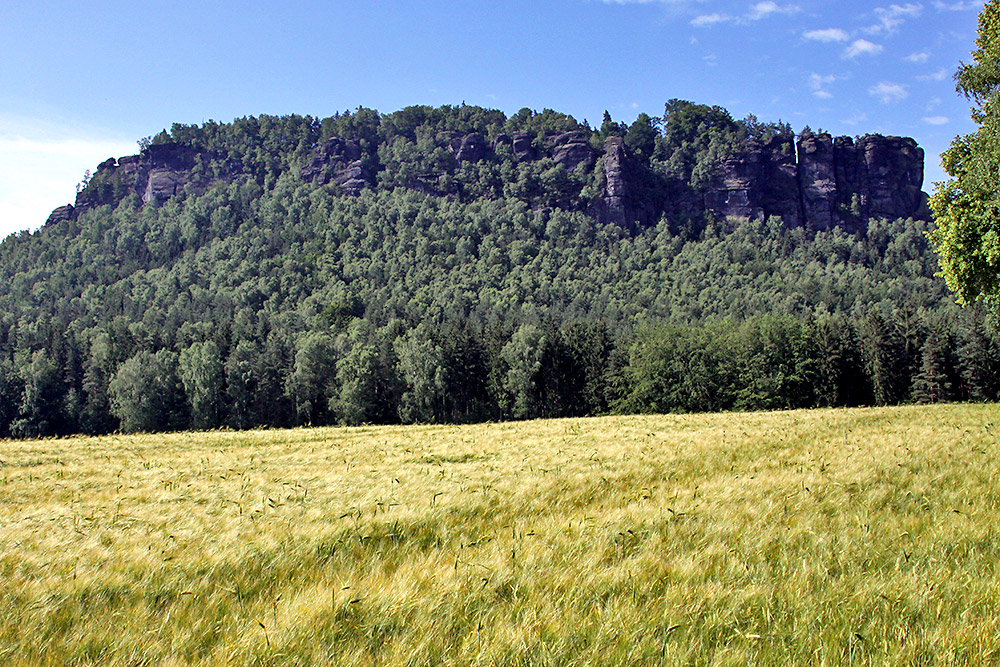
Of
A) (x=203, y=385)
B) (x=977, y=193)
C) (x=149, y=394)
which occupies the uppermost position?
(x=977, y=193)

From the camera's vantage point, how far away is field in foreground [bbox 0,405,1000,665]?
531cm

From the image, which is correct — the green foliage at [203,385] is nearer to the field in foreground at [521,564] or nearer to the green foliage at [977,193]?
the field in foreground at [521,564]

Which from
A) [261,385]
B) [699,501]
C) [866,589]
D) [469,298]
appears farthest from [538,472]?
[469,298]

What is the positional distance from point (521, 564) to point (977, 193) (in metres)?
21.0

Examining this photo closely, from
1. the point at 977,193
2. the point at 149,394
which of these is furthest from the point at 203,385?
the point at 977,193

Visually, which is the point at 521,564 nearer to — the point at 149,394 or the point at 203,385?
the point at 203,385

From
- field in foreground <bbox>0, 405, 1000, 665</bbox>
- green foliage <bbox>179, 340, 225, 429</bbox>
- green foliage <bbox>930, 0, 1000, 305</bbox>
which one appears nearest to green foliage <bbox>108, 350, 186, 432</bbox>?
green foliage <bbox>179, 340, 225, 429</bbox>

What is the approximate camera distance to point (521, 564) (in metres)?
7.17

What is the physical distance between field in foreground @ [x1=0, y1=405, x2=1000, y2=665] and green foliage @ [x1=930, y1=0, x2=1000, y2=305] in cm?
1007

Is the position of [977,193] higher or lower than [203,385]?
higher

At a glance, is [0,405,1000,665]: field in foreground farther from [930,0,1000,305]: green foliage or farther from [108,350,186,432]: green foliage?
[108,350,186,432]: green foliage

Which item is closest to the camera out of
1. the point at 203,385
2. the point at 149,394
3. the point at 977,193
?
the point at 977,193

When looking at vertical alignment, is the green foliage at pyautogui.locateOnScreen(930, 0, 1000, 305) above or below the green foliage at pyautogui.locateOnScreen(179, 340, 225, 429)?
above

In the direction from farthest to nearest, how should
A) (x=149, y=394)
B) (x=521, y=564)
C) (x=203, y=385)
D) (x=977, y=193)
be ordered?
(x=203, y=385), (x=149, y=394), (x=977, y=193), (x=521, y=564)
